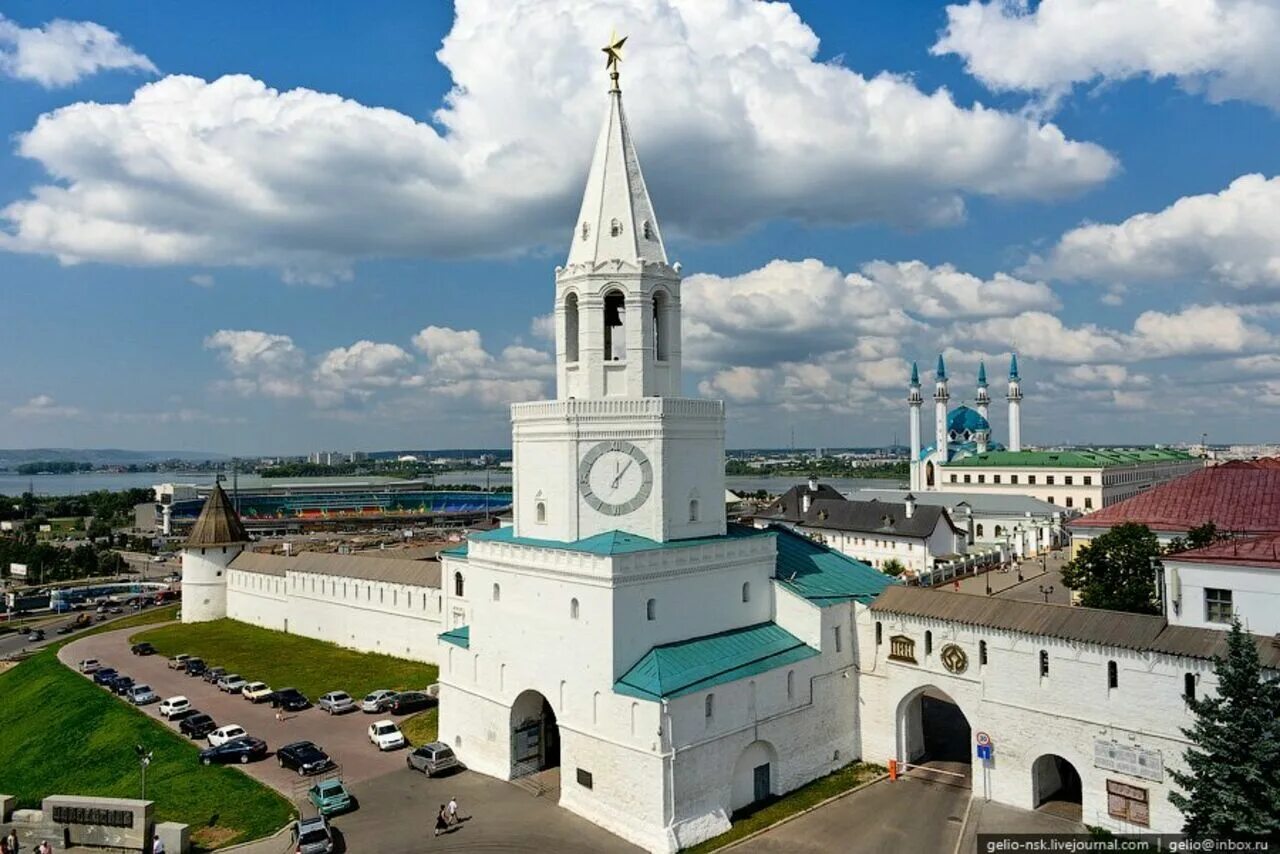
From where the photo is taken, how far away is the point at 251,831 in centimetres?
2423

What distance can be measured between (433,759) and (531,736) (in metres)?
3.49

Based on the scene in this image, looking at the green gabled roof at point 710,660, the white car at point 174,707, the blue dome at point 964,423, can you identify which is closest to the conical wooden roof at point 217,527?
the white car at point 174,707

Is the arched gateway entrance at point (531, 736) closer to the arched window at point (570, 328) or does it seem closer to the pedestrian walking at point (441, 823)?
the pedestrian walking at point (441, 823)

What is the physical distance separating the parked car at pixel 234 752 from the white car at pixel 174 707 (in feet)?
23.1

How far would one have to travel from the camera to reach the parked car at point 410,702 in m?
35.2

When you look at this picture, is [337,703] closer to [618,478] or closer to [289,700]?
[289,700]

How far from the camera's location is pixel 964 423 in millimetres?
115375

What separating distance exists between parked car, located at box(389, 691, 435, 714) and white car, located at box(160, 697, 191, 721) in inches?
376

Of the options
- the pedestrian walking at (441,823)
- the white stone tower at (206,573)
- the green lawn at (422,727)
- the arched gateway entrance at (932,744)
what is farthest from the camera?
the white stone tower at (206,573)

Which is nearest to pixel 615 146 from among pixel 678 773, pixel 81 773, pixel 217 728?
pixel 678 773

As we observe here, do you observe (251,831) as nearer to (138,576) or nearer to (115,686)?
(115,686)

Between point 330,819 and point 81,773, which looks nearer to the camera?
point 330,819

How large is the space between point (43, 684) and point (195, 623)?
13903 millimetres

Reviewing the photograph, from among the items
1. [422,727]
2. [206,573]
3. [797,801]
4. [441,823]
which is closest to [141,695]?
[422,727]
